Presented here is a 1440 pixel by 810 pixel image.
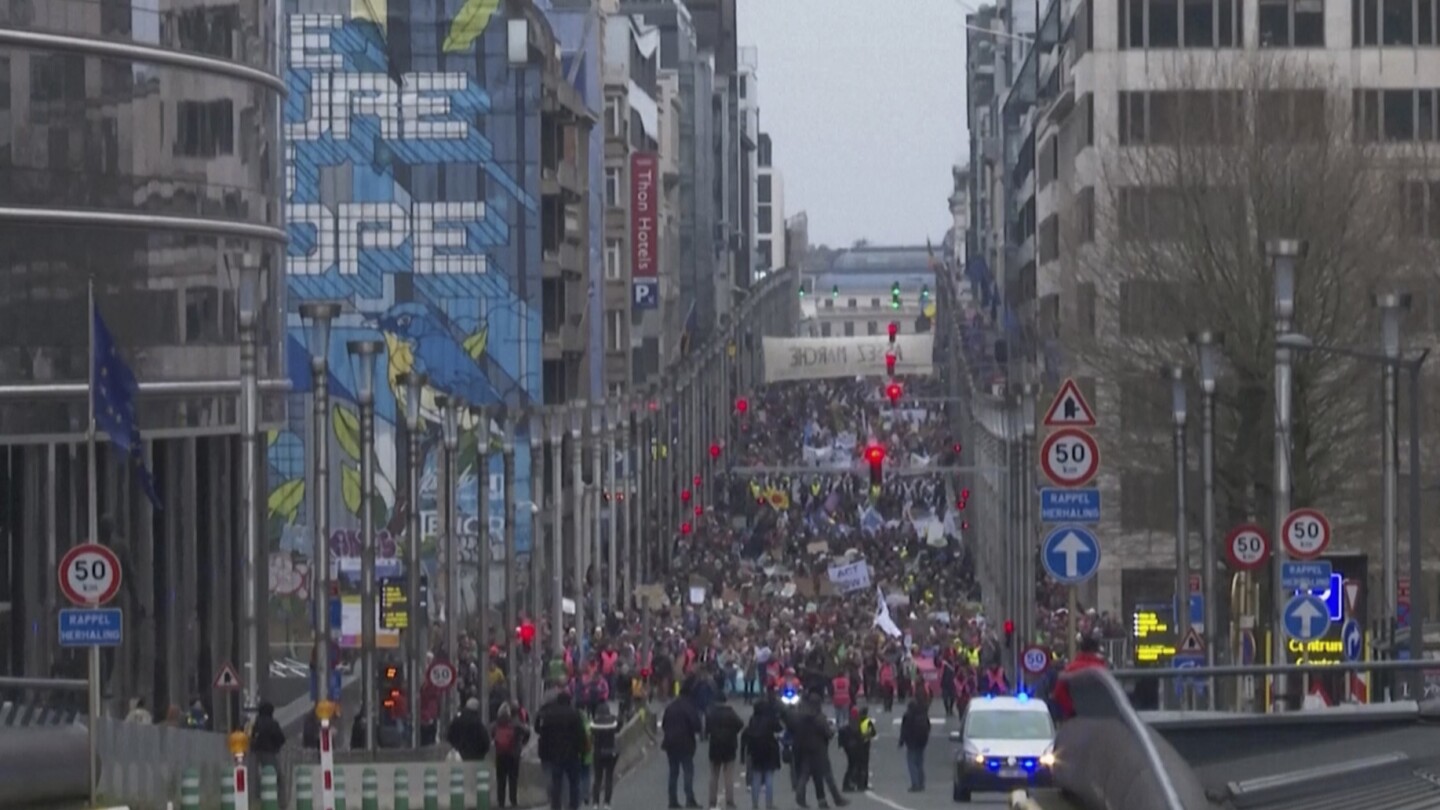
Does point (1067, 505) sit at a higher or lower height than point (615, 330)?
lower

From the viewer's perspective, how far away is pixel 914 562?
303 ft

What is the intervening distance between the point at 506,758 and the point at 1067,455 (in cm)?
1064

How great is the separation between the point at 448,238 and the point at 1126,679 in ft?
261

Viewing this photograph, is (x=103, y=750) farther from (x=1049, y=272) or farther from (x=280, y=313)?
(x=1049, y=272)

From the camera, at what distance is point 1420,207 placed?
176 feet

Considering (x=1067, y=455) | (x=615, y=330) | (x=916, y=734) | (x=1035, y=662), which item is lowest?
(x=916, y=734)

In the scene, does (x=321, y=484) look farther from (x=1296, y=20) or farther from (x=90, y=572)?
(x=1296, y=20)

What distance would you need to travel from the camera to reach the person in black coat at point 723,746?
33750mm

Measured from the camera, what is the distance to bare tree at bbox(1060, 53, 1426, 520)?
4934 centimetres

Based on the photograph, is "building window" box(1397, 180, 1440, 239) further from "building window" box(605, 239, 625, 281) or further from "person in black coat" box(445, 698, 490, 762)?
"building window" box(605, 239, 625, 281)

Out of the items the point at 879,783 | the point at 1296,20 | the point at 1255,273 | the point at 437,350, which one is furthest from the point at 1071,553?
the point at 437,350

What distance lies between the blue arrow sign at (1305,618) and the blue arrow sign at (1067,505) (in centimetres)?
564

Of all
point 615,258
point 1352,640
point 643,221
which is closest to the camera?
point 1352,640

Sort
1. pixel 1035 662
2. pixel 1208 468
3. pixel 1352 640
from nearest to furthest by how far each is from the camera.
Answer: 1. pixel 1352 640
2. pixel 1208 468
3. pixel 1035 662
